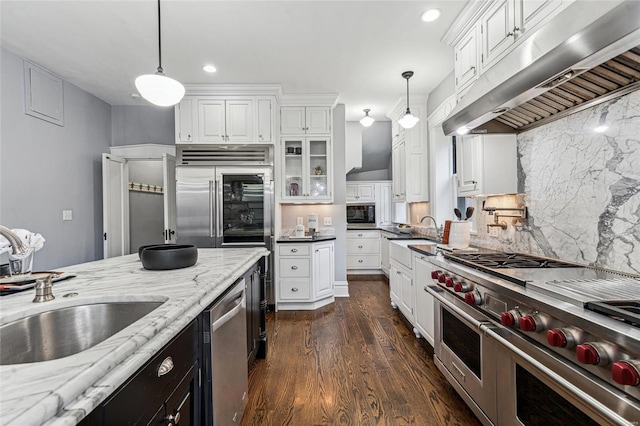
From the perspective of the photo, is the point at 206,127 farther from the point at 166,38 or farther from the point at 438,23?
the point at 438,23

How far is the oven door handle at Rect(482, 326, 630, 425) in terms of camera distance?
871 mm

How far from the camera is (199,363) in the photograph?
117cm

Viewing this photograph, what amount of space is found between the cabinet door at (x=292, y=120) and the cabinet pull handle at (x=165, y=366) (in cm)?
353

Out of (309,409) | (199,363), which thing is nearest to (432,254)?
(309,409)

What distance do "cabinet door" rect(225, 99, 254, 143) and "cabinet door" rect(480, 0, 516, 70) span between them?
2.61 meters

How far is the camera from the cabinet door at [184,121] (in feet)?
12.3

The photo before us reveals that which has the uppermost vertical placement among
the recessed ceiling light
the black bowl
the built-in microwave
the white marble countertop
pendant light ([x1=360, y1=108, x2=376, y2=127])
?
the recessed ceiling light

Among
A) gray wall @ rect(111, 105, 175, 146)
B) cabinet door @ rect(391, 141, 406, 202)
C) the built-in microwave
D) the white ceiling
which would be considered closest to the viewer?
the white ceiling

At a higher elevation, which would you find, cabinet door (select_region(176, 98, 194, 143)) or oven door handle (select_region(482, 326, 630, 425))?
cabinet door (select_region(176, 98, 194, 143))

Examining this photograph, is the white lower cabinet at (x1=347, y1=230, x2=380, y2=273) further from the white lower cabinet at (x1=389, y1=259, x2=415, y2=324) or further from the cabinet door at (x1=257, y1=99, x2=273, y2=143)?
the cabinet door at (x1=257, y1=99, x2=273, y2=143)

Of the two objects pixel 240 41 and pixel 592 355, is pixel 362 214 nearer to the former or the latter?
pixel 240 41

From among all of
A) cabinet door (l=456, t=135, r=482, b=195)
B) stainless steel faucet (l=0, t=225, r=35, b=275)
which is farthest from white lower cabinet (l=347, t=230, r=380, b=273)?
stainless steel faucet (l=0, t=225, r=35, b=275)

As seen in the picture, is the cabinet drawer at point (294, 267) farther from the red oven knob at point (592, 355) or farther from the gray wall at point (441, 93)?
the red oven knob at point (592, 355)

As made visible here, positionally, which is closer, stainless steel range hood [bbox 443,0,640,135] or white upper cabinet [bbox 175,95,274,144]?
stainless steel range hood [bbox 443,0,640,135]
